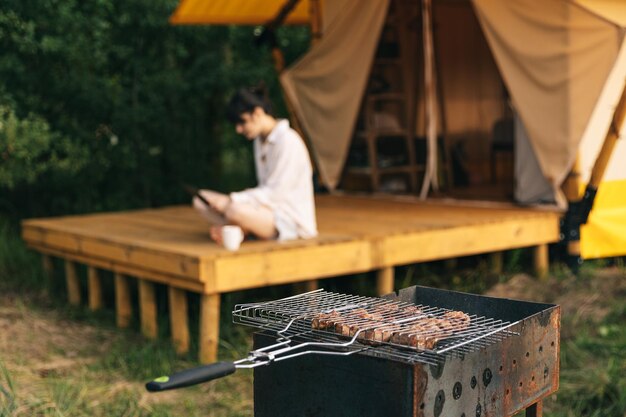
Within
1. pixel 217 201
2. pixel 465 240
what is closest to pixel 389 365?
pixel 217 201

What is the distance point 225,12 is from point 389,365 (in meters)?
5.85

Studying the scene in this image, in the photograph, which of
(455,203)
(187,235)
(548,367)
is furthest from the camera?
(455,203)

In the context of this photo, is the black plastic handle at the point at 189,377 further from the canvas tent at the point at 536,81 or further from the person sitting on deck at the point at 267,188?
the canvas tent at the point at 536,81

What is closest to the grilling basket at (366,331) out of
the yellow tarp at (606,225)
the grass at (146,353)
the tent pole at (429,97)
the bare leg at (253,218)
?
the grass at (146,353)

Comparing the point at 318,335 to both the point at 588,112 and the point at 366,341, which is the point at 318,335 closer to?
the point at 366,341

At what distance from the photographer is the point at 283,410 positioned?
260 cm

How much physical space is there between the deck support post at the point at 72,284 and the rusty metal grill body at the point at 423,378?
136 inches

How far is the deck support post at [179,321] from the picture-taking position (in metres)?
4.86

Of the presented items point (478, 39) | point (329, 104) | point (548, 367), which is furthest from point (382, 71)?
point (548, 367)

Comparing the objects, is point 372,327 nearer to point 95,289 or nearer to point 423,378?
point 423,378

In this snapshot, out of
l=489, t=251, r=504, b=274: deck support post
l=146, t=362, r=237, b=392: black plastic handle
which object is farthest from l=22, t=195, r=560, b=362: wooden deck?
l=146, t=362, r=237, b=392: black plastic handle

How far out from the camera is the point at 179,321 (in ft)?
16.0

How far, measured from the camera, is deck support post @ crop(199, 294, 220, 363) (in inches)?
184

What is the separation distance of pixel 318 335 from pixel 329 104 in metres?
5.18
